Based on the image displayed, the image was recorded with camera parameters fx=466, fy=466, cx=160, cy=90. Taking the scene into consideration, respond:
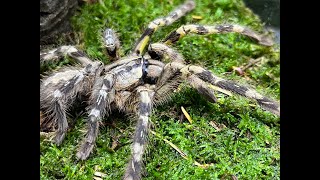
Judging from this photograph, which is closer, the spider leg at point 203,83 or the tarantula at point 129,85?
the tarantula at point 129,85

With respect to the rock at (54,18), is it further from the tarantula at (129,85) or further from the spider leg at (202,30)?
the spider leg at (202,30)

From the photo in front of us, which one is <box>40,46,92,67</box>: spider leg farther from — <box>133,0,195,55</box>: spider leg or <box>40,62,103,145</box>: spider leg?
<box>133,0,195,55</box>: spider leg

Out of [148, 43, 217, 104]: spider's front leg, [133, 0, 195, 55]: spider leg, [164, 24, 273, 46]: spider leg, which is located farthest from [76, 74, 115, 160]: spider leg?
[164, 24, 273, 46]: spider leg

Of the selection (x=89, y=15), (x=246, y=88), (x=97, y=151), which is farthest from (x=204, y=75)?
(x=89, y=15)

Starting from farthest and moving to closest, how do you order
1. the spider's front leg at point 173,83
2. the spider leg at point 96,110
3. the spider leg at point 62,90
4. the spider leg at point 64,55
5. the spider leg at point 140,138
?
1. the spider leg at point 64,55
2. the spider's front leg at point 173,83
3. the spider leg at point 62,90
4. the spider leg at point 96,110
5. the spider leg at point 140,138

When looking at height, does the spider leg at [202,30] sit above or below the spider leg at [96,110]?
above

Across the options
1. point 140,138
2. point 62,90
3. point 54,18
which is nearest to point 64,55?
point 54,18

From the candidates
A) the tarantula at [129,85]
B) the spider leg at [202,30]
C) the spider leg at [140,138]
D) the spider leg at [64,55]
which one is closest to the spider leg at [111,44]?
the tarantula at [129,85]
